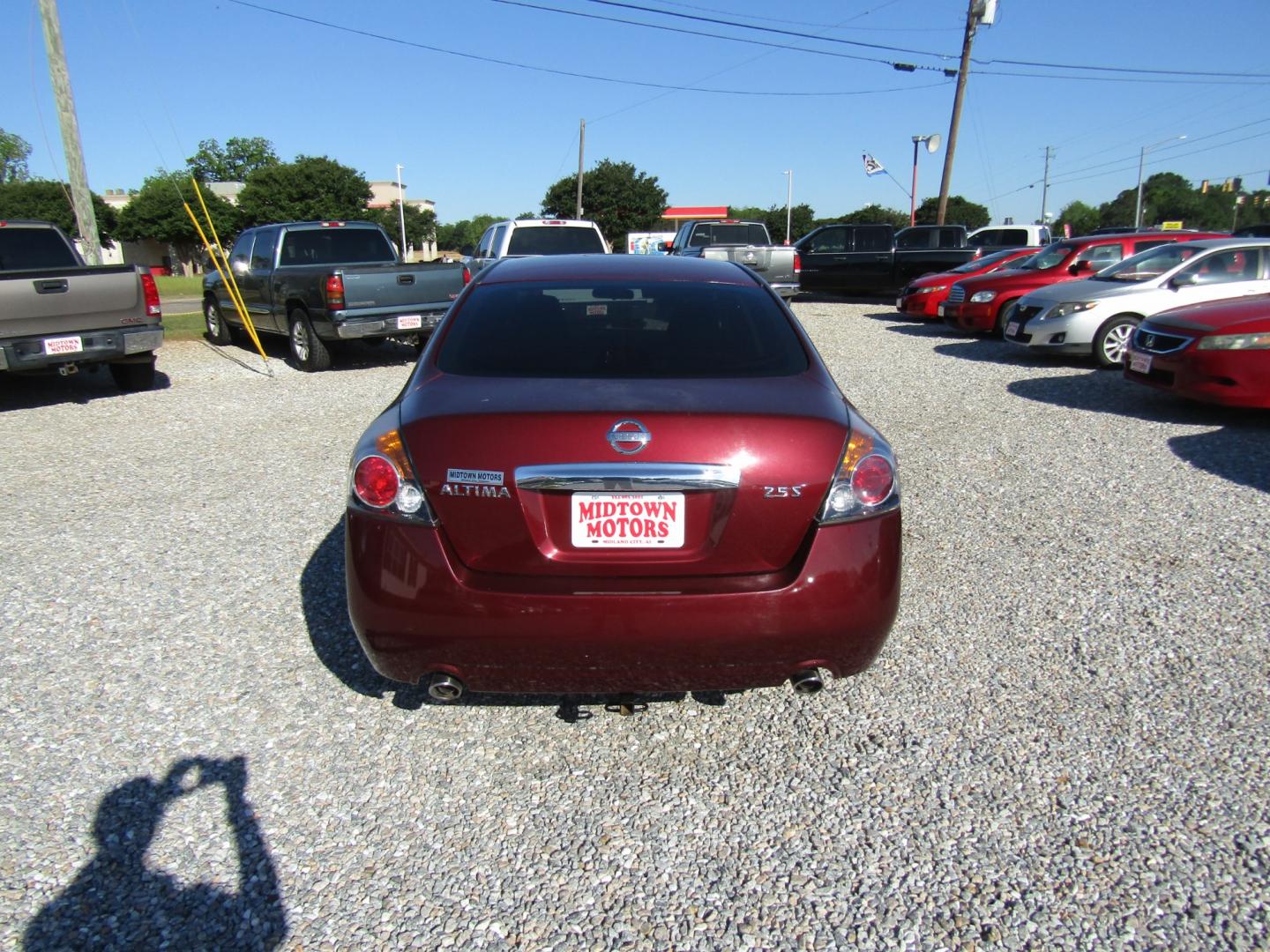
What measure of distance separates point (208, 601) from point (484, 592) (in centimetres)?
227

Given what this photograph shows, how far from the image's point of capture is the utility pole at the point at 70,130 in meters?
13.1

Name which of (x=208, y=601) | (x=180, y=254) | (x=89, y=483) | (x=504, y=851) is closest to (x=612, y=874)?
(x=504, y=851)

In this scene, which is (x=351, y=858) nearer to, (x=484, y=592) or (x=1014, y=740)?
(x=484, y=592)

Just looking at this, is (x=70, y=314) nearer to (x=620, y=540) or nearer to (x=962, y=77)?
(x=620, y=540)

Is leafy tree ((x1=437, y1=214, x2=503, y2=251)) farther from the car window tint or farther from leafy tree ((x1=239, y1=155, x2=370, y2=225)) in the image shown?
the car window tint

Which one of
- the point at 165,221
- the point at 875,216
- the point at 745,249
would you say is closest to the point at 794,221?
the point at 875,216

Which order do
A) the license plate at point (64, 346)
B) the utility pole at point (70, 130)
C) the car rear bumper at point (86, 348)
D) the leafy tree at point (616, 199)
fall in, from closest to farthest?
the car rear bumper at point (86, 348)
the license plate at point (64, 346)
the utility pole at point (70, 130)
the leafy tree at point (616, 199)

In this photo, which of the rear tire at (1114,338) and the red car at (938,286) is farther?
the red car at (938,286)

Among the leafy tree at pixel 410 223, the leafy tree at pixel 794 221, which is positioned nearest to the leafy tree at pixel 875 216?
the leafy tree at pixel 794 221

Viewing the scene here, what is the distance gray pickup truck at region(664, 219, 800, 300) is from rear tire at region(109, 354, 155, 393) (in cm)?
827

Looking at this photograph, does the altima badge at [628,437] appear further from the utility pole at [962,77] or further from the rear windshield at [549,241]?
the utility pole at [962,77]

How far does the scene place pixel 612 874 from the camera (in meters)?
2.39

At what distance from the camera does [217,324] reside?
14.4 meters

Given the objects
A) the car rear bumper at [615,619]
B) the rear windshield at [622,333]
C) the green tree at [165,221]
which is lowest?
the car rear bumper at [615,619]
